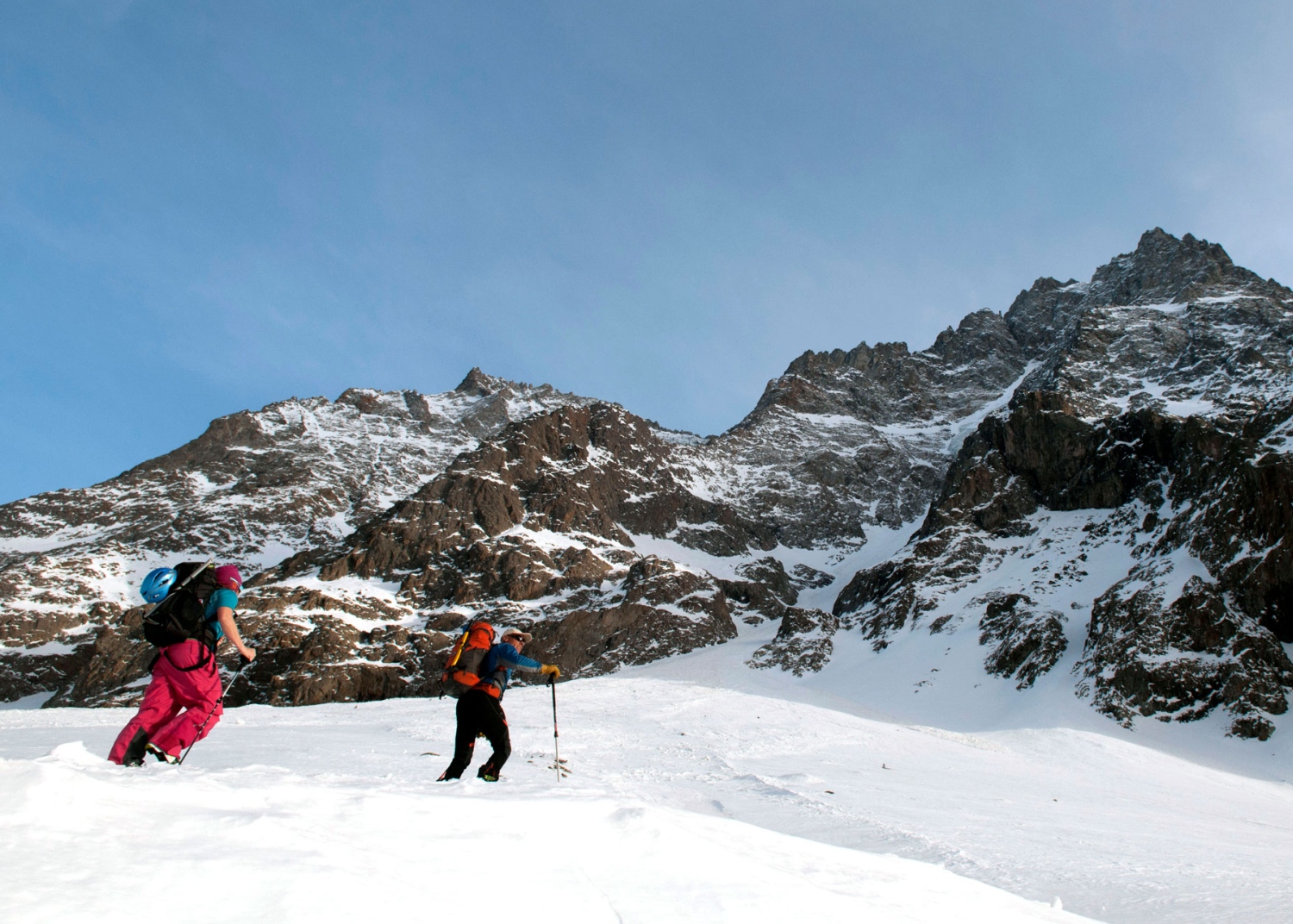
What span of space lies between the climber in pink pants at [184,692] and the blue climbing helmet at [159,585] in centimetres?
42

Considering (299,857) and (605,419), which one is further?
(605,419)

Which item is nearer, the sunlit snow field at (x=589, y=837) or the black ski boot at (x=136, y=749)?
the sunlit snow field at (x=589, y=837)

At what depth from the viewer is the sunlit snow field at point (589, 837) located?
110 inches

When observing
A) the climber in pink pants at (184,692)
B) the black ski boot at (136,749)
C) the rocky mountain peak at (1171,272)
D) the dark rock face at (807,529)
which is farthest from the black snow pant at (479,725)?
the rocky mountain peak at (1171,272)

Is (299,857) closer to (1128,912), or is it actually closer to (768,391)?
(1128,912)

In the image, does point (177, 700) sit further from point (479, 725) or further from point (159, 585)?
point (479, 725)

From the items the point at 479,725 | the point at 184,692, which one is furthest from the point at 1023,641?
the point at 184,692

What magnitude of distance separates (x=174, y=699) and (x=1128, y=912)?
9.11 meters

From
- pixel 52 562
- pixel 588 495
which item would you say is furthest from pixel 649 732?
pixel 52 562

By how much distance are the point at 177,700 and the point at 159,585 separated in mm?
1168

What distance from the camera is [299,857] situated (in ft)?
9.93

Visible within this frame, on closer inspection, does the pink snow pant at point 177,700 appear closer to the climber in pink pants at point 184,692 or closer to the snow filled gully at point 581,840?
the climber in pink pants at point 184,692

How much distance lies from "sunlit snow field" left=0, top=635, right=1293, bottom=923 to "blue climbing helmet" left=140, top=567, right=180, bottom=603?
1.79 m

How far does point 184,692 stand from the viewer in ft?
24.0
